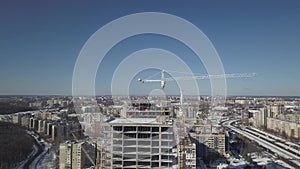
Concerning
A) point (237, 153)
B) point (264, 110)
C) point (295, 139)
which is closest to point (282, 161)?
point (237, 153)

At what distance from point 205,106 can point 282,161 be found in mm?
3240

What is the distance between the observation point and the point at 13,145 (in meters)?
5.19

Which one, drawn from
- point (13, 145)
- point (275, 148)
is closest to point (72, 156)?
point (13, 145)

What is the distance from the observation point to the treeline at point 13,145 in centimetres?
479

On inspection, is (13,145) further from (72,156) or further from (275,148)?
(275,148)

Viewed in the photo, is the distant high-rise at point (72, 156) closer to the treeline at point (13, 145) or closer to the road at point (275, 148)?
the treeline at point (13, 145)

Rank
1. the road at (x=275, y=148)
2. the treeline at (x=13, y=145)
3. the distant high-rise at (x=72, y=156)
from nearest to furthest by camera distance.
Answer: the distant high-rise at (x=72, y=156) → the treeline at (x=13, y=145) → the road at (x=275, y=148)

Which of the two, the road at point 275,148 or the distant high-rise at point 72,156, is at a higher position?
the distant high-rise at point 72,156

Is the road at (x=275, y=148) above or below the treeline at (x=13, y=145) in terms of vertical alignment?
below

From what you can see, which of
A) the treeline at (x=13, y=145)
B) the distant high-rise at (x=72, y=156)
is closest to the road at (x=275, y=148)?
the distant high-rise at (x=72, y=156)

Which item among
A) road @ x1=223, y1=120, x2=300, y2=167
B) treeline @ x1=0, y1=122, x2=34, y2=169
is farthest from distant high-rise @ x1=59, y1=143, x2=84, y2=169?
road @ x1=223, y1=120, x2=300, y2=167

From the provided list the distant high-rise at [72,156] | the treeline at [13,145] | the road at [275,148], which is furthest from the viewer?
the road at [275,148]

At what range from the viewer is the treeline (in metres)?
4.79

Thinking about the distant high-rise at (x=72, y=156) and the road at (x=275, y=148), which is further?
the road at (x=275, y=148)
